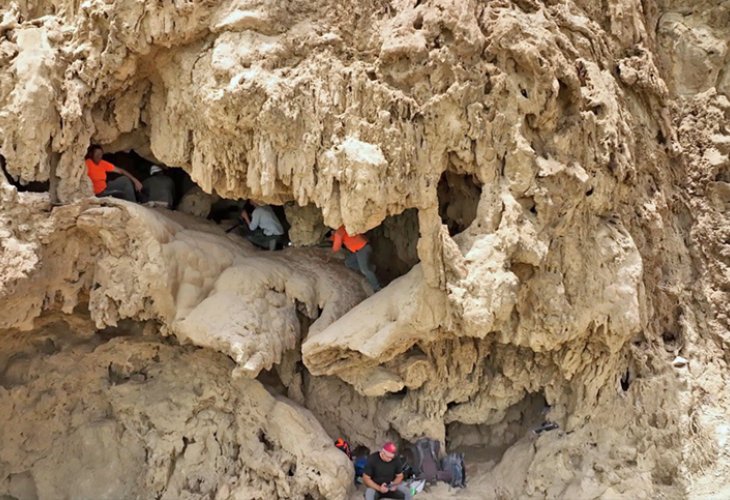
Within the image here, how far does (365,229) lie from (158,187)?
245 cm

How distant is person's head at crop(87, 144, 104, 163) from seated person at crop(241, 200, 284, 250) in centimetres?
145

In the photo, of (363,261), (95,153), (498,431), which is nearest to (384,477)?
(498,431)

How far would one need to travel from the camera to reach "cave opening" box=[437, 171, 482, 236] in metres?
5.09

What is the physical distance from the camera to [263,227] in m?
5.94

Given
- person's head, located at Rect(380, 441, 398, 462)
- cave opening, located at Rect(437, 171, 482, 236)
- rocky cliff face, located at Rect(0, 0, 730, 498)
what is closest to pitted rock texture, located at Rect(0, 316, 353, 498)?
rocky cliff face, located at Rect(0, 0, 730, 498)

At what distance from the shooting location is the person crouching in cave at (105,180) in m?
5.06

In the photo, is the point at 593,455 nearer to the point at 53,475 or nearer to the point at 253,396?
the point at 253,396

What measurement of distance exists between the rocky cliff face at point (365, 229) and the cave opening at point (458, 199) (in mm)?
30

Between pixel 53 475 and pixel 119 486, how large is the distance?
0.63 metres

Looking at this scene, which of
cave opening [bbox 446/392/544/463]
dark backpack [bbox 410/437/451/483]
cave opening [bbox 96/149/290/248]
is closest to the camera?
dark backpack [bbox 410/437/451/483]

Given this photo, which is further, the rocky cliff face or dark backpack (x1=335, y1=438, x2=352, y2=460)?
dark backpack (x1=335, y1=438, x2=352, y2=460)

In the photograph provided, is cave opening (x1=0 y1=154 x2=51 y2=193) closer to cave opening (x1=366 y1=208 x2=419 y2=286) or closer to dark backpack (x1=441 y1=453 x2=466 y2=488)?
cave opening (x1=366 y1=208 x2=419 y2=286)

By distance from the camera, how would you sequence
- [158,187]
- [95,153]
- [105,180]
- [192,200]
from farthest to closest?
1. [192,200]
2. [158,187]
3. [105,180]
4. [95,153]

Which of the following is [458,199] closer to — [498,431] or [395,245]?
[395,245]
